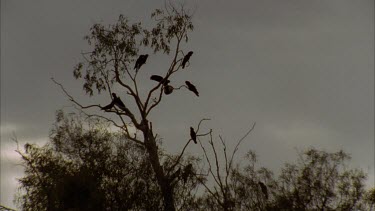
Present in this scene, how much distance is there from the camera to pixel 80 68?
20500 millimetres

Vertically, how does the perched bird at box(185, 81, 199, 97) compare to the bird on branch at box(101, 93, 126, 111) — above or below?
below

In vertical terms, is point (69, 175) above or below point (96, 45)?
below

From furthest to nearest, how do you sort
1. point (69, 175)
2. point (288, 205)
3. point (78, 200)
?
point (288, 205) < point (69, 175) < point (78, 200)

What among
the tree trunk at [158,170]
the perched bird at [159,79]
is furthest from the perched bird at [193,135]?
the perched bird at [159,79]

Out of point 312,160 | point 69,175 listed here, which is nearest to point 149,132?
point 69,175

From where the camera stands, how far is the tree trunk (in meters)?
16.0

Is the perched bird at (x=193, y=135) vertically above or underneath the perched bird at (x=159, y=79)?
underneath

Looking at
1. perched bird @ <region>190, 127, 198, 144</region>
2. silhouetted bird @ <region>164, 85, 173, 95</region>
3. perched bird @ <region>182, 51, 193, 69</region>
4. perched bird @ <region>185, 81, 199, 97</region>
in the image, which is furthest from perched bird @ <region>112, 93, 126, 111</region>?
perched bird @ <region>190, 127, 198, 144</region>

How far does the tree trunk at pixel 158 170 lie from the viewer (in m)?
16.0

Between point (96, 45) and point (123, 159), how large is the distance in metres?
6.25

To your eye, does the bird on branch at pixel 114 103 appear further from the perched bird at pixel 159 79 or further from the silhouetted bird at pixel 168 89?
the silhouetted bird at pixel 168 89

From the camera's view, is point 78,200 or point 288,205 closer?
point 78,200

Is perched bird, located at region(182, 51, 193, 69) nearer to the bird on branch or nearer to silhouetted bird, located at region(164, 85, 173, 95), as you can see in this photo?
silhouetted bird, located at region(164, 85, 173, 95)

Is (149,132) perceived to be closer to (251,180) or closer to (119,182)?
(119,182)
